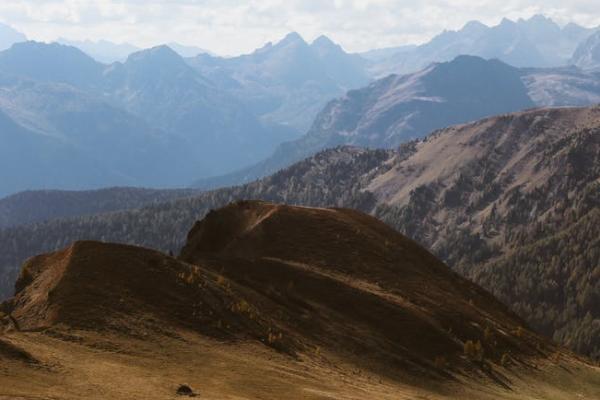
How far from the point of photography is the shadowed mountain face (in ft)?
130

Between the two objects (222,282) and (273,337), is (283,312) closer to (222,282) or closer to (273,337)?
(222,282)

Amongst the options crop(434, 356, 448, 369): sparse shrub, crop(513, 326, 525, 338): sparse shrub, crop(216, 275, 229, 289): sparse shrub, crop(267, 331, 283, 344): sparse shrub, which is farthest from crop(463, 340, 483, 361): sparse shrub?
crop(216, 275, 229, 289): sparse shrub

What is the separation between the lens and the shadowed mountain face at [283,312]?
39.7m

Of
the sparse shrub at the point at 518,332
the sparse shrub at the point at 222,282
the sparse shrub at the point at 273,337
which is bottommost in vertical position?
the sparse shrub at the point at 273,337

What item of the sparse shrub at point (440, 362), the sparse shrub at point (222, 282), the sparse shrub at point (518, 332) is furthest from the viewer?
the sparse shrub at point (518, 332)

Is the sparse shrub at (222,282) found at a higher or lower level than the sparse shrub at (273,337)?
higher

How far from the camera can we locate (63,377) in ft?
105

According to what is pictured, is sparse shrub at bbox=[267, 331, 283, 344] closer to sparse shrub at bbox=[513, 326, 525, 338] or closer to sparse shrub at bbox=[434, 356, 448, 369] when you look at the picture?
sparse shrub at bbox=[434, 356, 448, 369]

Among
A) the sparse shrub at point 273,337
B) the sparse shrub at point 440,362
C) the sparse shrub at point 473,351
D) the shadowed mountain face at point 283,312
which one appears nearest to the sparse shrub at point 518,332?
the shadowed mountain face at point 283,312

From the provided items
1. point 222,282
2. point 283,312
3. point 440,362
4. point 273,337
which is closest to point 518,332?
point 440,362

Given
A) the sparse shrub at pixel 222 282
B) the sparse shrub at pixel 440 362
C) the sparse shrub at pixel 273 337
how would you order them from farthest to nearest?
the sparse shrub at pixel 440 362 < the sparse shrub at pixel 222 282 < the sparse shrub at pixel 273 337

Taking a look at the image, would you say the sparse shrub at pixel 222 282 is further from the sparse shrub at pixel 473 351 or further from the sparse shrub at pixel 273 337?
the sparse shrub at pixel 473 351

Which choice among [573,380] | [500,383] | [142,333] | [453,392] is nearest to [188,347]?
[142,333]

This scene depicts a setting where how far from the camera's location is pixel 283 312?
5366cm
